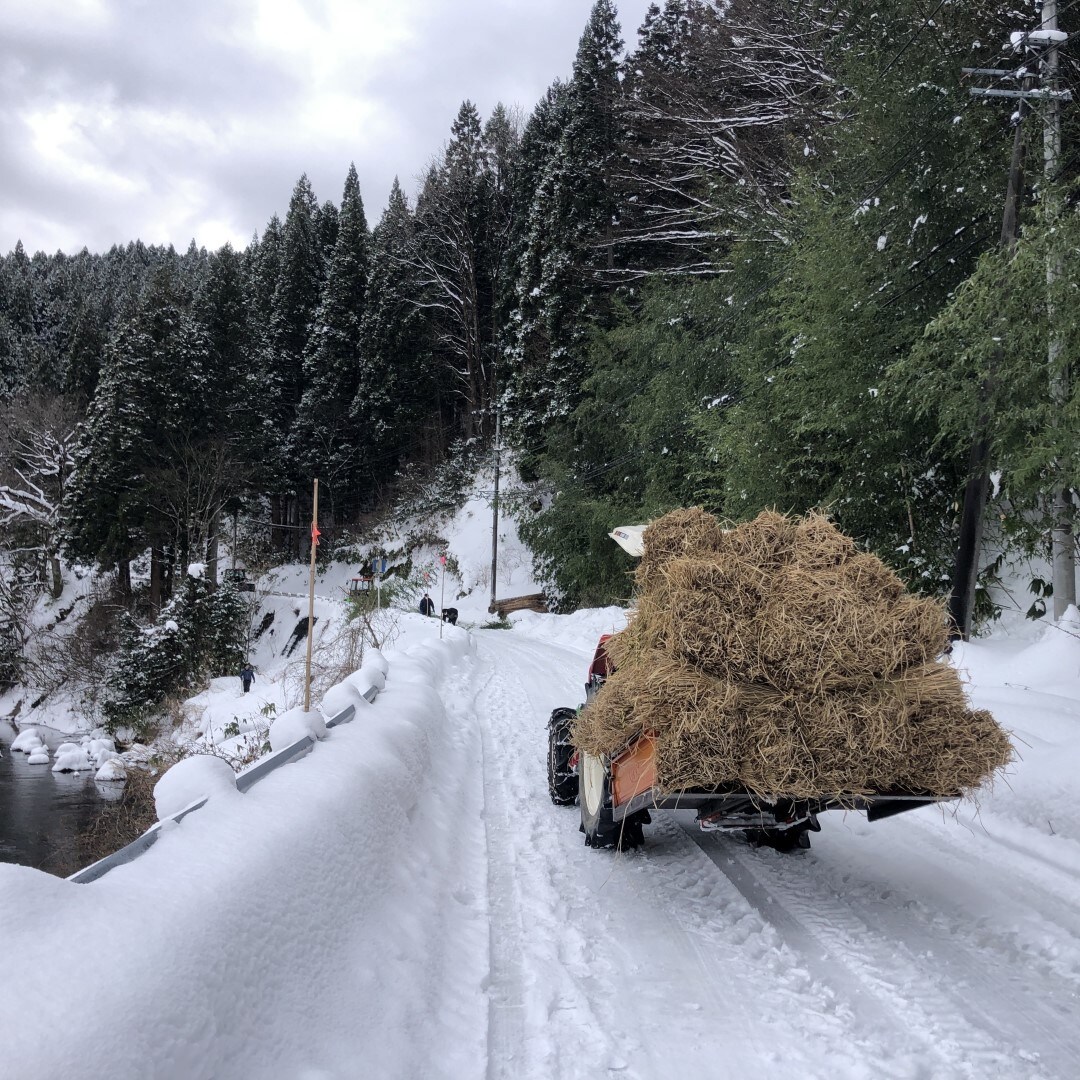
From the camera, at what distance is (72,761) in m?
20.4

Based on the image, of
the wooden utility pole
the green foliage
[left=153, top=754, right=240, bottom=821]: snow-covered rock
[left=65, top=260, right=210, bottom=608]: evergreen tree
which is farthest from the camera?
[left=65, top=260, right=210, bottom=608]: evergreen tree

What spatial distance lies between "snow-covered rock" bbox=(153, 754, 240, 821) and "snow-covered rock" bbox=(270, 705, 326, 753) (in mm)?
1211

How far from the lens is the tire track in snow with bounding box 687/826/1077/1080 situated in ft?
9.04

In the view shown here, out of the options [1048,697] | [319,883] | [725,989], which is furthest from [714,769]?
[1048,697]

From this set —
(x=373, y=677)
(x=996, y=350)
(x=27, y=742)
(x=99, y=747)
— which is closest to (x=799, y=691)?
(x=373, y=677)

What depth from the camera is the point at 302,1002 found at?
2.53m

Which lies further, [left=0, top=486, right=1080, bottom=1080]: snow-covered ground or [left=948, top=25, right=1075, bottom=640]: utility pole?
[left=948, top=25, right=1075, bottom=640]: utility pole

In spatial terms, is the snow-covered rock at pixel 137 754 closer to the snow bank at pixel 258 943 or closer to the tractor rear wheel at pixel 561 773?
the tractor rear wheel at pixel 561 773

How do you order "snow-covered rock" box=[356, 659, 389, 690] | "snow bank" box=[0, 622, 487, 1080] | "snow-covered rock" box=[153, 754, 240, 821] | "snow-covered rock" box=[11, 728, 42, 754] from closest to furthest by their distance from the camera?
"snow bank" box=[0, 622, 487, 1080] < "snow-covered rock" box=[153, 754, 240, 821] < "snow-covered rock" box=[356, 659, 389, 690] < "snow-covered rock" box=[11, 728, 42, 754]

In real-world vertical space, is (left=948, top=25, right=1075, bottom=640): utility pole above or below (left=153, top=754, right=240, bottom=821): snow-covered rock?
above

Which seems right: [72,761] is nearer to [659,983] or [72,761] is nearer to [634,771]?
[634,771]

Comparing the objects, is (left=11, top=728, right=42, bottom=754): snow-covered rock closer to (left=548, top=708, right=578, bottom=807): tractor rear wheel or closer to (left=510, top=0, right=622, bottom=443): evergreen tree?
(left=510, top=0, right=622, bottom=443): evergreen tree

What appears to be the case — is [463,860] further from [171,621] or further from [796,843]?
[171,621]

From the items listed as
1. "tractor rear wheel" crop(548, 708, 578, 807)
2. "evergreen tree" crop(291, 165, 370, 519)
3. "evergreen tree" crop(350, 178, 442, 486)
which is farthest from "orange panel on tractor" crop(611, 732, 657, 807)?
"evergreen tree" crop(291, 165, 370, 519)
